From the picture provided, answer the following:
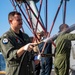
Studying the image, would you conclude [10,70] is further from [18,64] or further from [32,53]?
[32,53]

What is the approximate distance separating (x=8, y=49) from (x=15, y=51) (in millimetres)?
90

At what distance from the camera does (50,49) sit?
587 centimetres

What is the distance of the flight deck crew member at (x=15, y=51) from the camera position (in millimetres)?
→ 3070

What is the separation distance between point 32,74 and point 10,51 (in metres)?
0.42

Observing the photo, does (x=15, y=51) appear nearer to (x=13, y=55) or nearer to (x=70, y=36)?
(x=13, y=55)

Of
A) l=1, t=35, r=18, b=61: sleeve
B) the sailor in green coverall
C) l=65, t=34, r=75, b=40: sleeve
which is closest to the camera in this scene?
l=1, t=35, r=18, b=61: sleeve

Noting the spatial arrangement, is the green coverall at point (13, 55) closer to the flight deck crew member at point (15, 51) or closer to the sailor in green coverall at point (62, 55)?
the flight deck crew member at point (15, 51)

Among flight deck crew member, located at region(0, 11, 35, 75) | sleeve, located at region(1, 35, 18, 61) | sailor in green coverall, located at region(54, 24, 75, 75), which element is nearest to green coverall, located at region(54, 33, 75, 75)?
sailor in green coverall, located at region(54, 24, 75, 75)

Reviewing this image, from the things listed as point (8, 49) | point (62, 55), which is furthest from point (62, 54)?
point (8, 49)

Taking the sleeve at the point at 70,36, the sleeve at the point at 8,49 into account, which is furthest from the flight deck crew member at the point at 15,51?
the sleeve at the point at 70,36

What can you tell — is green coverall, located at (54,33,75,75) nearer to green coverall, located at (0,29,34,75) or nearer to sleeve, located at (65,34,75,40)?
sleeve, located at (65,34,75,40)

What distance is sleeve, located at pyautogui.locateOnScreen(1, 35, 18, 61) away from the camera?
9.99ft

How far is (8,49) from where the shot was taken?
3.07 metres

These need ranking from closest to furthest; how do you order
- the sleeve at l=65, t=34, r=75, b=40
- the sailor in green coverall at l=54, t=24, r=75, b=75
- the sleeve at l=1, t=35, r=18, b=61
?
the sleeve at l=1, t=35, r=18, b=61
the sleeve at l=65, t=34, r=75, b=40
the sailor in green coverall at l=54, t=24, r=75, b=75
